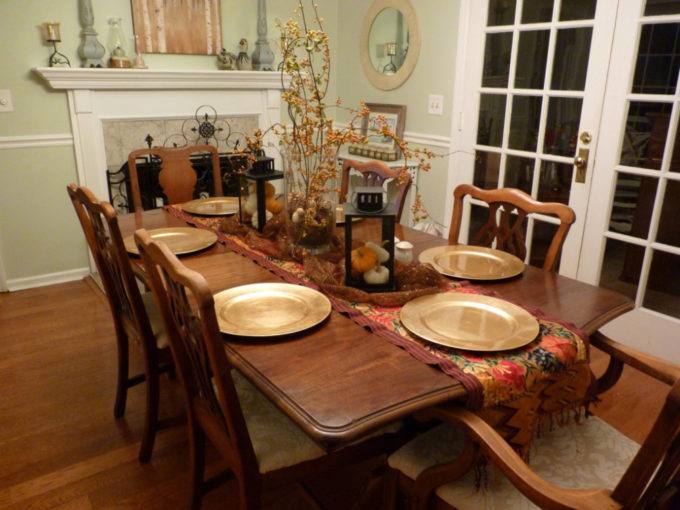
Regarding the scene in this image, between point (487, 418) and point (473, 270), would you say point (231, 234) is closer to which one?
point (473, 270)

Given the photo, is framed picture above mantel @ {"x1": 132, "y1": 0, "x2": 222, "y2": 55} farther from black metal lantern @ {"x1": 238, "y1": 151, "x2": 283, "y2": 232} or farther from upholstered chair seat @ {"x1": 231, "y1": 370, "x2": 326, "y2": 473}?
upholstered chair seat @ {"x1": 231, "y1": 370, "x2": 326, "y2": 473}

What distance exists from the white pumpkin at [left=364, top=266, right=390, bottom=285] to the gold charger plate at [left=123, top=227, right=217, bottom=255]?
0.67 m

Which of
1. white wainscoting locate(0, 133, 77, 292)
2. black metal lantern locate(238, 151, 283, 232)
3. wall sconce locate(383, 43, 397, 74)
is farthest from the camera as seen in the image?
wall sconce locate(383, 43, 397, 74)

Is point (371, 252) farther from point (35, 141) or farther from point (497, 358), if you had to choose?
point (35, 141)

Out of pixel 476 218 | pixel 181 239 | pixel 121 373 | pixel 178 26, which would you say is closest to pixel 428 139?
pixel 476 218

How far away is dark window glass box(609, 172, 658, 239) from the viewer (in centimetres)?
256

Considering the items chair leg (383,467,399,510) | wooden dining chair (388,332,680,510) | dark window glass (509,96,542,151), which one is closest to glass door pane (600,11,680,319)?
dark window glass (509,96,542,151)

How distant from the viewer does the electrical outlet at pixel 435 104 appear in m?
3.53

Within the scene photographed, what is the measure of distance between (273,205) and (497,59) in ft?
6.01

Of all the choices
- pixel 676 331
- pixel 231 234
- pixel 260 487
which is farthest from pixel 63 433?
pixel 676 331

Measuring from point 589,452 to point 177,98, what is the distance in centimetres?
329

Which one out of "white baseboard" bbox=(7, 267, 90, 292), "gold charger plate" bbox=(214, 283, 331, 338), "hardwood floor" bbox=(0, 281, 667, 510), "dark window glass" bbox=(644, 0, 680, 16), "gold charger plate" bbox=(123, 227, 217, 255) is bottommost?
"hardwood floor" bbox=(0, 281, 667, 510)

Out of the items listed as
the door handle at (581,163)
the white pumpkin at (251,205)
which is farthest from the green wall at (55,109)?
the white pumpkin at (251,205)

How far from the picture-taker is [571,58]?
2760mm
